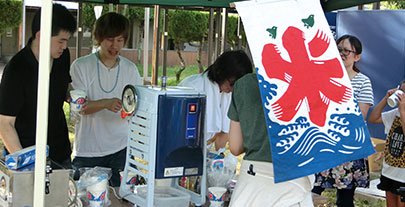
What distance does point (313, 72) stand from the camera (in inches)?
76.7

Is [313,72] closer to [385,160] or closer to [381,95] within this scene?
[385,160]

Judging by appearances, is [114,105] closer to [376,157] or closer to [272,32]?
[272,32]

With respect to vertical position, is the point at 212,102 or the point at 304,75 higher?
the point at 304,75

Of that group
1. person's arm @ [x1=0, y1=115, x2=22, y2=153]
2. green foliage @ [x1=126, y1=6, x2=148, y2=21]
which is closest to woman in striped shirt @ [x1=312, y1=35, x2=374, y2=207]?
person's arm @ [x1=0, y1=115, x2=22, y2=153]

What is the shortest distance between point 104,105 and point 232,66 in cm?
78

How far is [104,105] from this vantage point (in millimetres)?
3086

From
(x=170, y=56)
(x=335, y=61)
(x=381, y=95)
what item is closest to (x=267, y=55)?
(x=335, y=61)

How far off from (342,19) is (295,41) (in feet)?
17.1

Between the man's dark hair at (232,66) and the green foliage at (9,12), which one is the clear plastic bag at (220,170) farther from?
the green foliage at (9,12)

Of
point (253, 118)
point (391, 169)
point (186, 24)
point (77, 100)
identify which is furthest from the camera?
point (186, 24)

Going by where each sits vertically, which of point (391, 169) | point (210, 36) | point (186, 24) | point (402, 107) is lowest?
point (391, 169)

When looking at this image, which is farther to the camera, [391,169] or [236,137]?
[391,169]

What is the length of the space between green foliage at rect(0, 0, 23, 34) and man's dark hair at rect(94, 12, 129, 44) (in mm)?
7617

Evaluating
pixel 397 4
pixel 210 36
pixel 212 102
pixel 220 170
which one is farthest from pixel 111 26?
pixel 210 36
